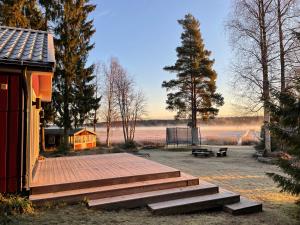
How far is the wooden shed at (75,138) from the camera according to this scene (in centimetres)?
2089

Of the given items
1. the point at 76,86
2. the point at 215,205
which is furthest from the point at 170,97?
the point at 215,205

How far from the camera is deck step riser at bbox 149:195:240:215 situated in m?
4.66

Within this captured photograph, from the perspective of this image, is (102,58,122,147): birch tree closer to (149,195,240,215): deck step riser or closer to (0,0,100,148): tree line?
(0,0,100,148): tree line

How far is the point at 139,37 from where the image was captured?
20.3 meters

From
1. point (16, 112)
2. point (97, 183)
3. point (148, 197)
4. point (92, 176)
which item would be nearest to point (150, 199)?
point (148, 197)

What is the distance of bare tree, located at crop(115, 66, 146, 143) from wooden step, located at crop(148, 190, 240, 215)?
882 inches

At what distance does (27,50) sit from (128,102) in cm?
2308

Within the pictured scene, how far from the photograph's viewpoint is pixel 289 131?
14.0 feet

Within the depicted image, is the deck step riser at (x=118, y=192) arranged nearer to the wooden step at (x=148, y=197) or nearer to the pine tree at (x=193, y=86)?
the wooden step at (x=148, y=197)

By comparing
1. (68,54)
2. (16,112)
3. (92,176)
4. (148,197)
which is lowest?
(148,197)

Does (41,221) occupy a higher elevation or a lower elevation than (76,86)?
lower

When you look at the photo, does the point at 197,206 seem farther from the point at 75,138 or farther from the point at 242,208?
the point at 75,138

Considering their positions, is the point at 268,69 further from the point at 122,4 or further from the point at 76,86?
the point at 76,86

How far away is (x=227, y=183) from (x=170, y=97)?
1667cm
